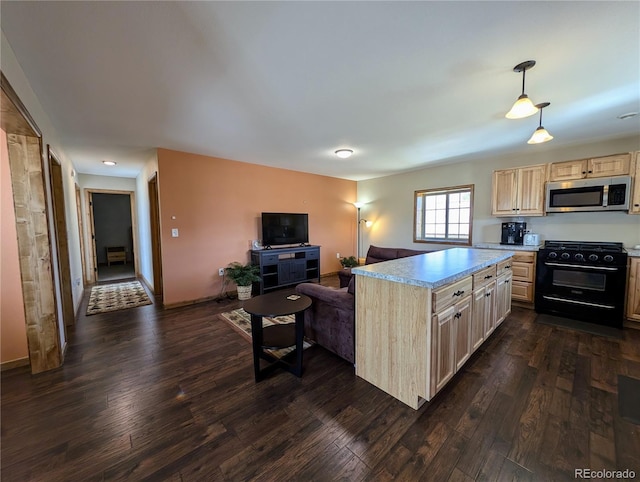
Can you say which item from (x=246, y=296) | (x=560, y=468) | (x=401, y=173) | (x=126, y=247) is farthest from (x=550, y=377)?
(x=126, y=247)

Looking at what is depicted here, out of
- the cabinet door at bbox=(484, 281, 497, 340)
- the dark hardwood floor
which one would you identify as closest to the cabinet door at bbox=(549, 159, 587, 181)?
the dark hardwood floor

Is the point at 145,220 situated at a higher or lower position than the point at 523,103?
lower

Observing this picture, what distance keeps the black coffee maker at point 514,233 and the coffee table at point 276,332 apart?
3.86 m

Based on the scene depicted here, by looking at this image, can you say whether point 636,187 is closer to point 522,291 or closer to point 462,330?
point 522,291

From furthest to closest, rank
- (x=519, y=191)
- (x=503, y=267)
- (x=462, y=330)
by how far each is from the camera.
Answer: (x=519, y=191)
(x=503, y=267)
(x=462, y=330)

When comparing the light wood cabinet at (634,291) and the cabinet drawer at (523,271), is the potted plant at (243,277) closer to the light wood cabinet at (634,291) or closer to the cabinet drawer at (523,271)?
the cabinet drawer at (523,271)

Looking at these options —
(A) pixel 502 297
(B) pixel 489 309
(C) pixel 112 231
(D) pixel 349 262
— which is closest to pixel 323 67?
(B) pixel 489 309

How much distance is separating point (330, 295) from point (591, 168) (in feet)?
13.7

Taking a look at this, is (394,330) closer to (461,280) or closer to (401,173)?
(461,280)

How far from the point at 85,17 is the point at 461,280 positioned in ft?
10.1

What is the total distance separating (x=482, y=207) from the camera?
4.70m

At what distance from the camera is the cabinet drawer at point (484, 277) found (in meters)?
2.35

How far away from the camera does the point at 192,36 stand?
159 cm

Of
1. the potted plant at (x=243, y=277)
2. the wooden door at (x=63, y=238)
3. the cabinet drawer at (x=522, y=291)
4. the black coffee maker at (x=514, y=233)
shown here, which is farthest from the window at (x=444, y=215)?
the wooden door at (x=63, y=238)
